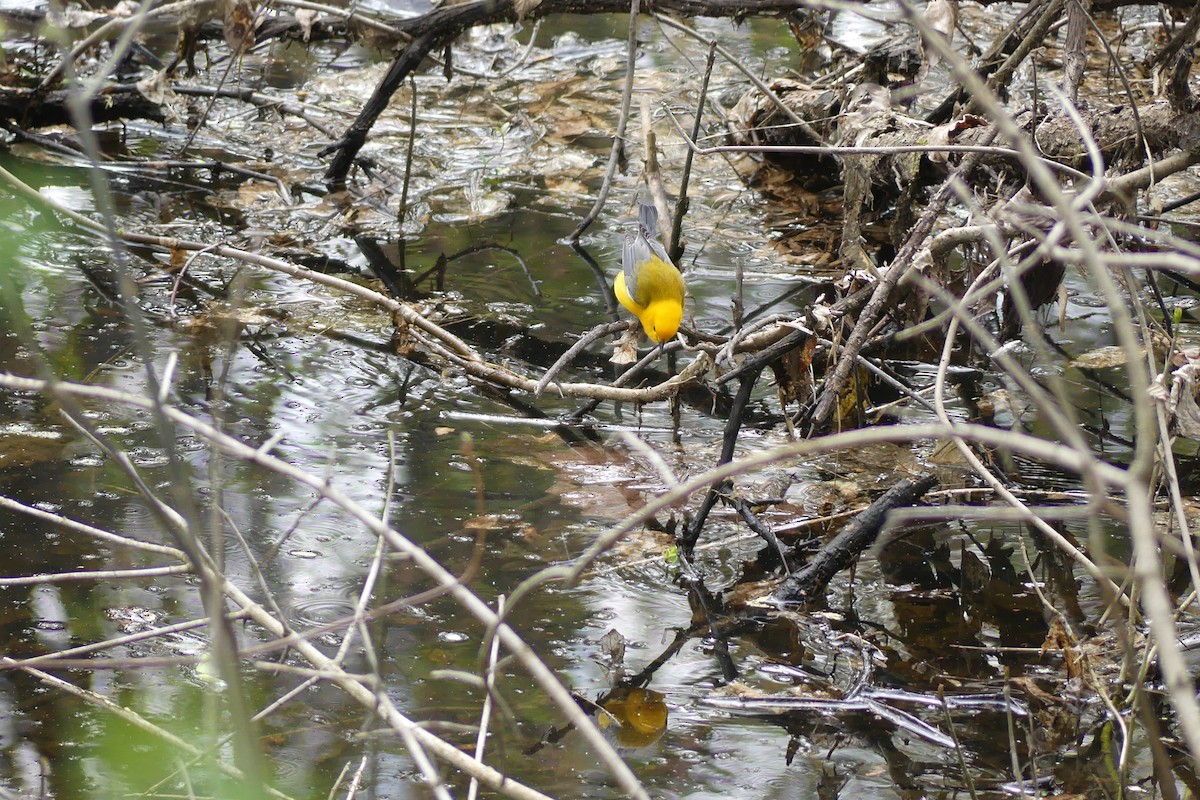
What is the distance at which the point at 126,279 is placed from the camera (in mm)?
1147

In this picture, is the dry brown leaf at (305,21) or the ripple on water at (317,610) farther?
the dry brown leaf at (305,21)

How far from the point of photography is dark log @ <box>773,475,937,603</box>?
11.5 feet

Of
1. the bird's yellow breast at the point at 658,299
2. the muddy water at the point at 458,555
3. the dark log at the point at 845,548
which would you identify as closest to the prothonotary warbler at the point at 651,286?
the bird's yellow breast at the point at 658,299

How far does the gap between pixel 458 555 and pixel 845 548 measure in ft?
4.48

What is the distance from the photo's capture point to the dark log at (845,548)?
11.5 ft

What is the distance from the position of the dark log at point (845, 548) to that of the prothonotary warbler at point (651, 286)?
112 cm

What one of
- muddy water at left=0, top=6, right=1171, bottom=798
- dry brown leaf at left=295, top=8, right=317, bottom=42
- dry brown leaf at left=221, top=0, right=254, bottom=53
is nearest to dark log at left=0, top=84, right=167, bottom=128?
muddy water at left=0, top=6, right=1171, bottom=798

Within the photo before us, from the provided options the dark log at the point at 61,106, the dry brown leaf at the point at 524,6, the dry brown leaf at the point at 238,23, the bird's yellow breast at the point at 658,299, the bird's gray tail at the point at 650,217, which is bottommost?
the bird's yellow breast at the point at 658,299

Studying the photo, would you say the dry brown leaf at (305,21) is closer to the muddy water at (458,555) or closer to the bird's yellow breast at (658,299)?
the muddy water at (458,555)

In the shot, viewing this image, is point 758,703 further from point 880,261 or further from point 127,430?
point 880,261

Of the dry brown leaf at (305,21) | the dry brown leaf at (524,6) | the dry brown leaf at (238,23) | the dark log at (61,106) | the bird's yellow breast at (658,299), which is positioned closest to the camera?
the bird's yellow breast at (658,299)

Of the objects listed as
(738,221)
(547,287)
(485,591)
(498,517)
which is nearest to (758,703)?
(485,591)

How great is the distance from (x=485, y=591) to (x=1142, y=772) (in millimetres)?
2037

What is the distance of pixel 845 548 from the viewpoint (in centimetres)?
352
